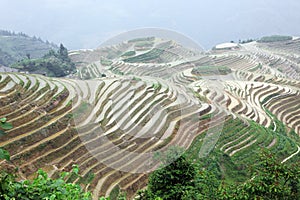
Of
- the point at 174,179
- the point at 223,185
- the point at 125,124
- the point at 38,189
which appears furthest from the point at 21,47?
the point at 38,189

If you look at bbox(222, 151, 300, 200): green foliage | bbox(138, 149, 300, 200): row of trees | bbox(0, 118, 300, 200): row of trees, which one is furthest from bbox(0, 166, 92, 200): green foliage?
bbox(222, 151, 300, 200): green foliage

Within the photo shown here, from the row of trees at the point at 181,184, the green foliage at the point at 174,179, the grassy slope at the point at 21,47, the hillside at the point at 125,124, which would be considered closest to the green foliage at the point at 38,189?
the row of trees at the point at 181,184

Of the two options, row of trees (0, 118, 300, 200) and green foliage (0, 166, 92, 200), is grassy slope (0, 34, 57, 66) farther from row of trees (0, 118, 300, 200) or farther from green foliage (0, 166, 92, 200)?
green foliage (0, 166, 92, 200)

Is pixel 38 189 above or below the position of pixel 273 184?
above

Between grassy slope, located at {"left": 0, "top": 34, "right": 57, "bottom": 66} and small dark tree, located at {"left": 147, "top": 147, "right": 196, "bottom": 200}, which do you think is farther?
grassy slope, located at {"left": 0, "top": 34, "right": 57, "bottom": 66}

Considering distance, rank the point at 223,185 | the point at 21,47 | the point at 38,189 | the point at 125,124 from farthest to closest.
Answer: the point at 21,47, the point at 125,124, the point at 223,185, the point at 38,189

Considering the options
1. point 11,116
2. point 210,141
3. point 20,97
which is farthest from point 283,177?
point 20,97

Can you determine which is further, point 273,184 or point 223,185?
point 223,185

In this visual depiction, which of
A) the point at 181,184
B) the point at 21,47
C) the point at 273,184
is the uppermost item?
the point at 273,184

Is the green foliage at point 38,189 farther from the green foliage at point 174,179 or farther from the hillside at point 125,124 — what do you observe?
the green foliage at point 174,179

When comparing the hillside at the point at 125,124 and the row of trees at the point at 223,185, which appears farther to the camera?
the hillside at the point at 125,124

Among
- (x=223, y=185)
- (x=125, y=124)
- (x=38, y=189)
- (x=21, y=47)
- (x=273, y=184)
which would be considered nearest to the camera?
(x=38, y=189)

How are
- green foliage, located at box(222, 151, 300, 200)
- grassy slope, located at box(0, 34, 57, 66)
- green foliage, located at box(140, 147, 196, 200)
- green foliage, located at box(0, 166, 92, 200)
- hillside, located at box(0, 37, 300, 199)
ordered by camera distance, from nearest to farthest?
green foliage, located at box(0, 166, 92, 200) → green foliage, located at box(222, 151, 300, 200) → green foliage, located at box(140, 147, 196, 200) → hillside, located at box(0, 37, 300, 199) → grassy slope, located at box(0, 34, 57, 66)

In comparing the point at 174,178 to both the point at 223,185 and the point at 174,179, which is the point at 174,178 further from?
the point at 223,185
